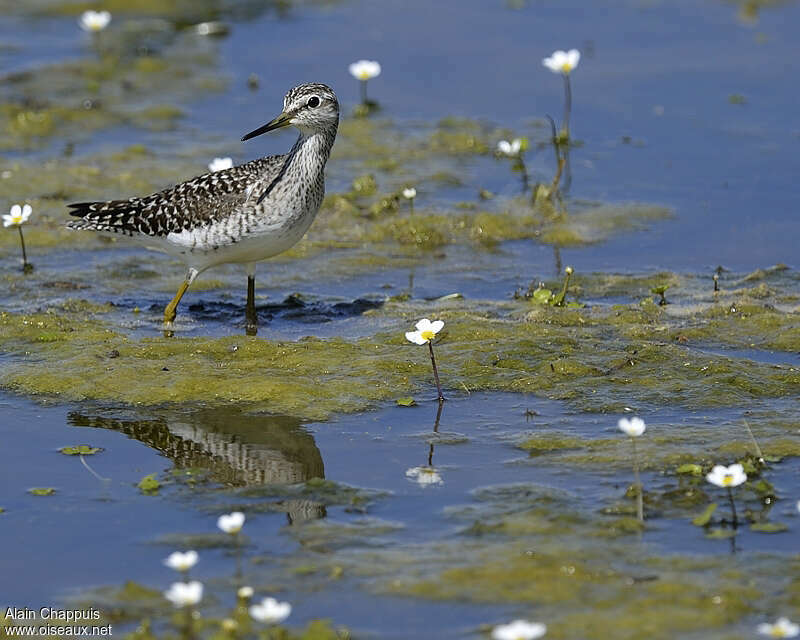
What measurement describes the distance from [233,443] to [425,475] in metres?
1.30

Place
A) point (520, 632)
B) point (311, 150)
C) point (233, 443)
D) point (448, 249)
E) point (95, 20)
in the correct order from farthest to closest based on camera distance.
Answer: point (95, 20) → point (448, 249) → point (311, 150) → point (233, 443) → point (520, 632)

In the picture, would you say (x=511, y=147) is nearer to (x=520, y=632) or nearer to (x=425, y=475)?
(x=425, y=475)

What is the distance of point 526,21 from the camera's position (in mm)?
17750

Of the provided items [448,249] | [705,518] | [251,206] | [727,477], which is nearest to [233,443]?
[251,206]

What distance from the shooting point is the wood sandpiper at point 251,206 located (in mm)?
10219

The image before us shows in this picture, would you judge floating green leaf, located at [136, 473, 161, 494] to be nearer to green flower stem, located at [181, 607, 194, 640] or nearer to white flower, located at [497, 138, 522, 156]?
green flower stem, located at [181, 607, 194, 640]

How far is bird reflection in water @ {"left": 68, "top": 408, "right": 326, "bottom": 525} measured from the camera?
310 inches

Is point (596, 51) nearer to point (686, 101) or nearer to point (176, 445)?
point (686, 101)

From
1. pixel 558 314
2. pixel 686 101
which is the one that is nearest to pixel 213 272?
pixel 558 314

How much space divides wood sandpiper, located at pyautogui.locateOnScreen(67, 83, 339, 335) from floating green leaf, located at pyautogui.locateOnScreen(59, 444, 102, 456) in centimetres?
247

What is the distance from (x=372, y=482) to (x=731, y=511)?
6.29 feet

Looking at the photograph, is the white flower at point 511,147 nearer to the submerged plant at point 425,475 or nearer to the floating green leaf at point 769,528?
the submerged plant at point 425,475

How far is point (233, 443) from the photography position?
329 inches

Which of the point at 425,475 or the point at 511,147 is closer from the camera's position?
the point at 425,475
